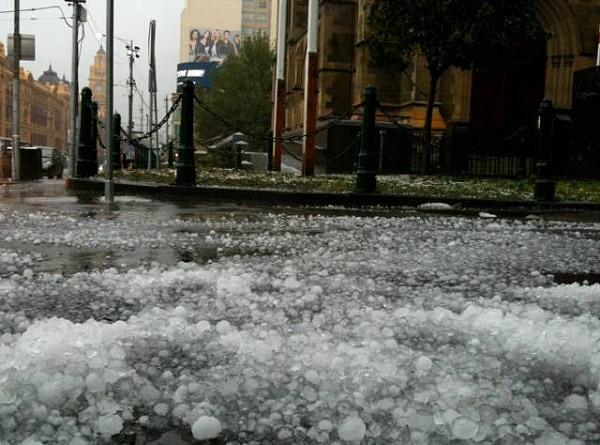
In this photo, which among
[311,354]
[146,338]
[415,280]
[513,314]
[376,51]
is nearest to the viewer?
[311,354]

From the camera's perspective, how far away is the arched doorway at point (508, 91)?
23.1 meters

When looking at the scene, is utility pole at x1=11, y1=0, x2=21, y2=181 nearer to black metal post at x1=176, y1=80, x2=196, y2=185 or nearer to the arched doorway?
black metal post at x1=176, y1=80, x2=196, y2=185

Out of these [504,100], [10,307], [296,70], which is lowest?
[10,307]

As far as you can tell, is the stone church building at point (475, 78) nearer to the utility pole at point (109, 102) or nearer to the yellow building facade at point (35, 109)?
the utility pole at point (109, 102)

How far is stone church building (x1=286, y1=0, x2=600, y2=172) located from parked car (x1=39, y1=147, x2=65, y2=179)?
13608 millimetres

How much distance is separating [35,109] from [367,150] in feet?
361

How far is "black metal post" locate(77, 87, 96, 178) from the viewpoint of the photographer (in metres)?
11.9

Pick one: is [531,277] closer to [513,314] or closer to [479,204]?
[513,314]

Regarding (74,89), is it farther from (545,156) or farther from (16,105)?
(545,156)

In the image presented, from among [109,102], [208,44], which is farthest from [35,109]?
[109,102]

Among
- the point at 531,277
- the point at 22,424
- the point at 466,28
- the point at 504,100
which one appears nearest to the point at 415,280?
the point at 531,277

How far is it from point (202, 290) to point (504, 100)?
22736 mm

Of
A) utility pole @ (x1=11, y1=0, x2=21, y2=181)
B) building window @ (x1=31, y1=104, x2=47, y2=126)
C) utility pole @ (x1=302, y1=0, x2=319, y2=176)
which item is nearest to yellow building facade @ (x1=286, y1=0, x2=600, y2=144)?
utility pole @ (x1=302, y1=0, x2=319, y2=176)

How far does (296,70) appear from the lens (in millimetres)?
34000
